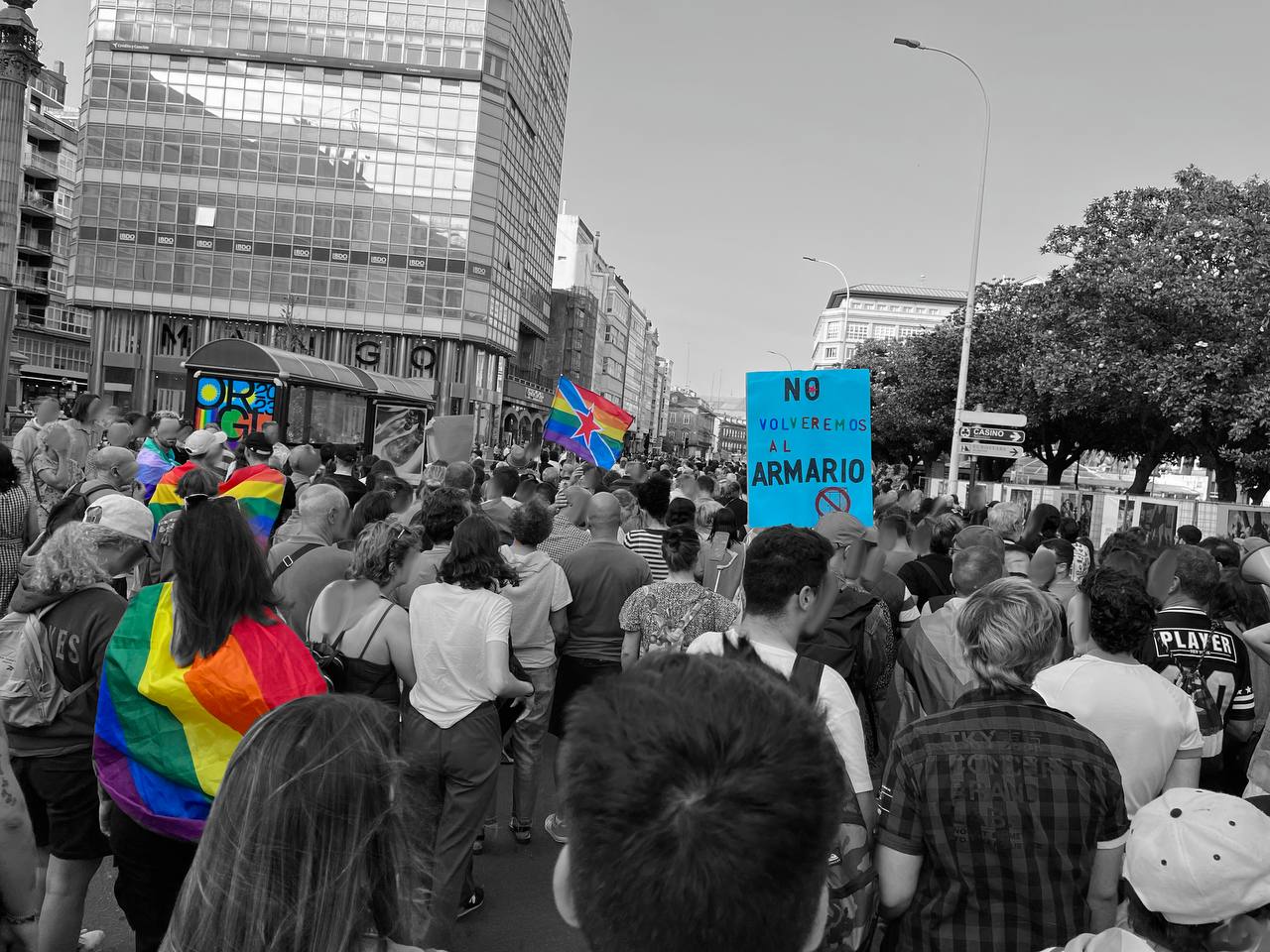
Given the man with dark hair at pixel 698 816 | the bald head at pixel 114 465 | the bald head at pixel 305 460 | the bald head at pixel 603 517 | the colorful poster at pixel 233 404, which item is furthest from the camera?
the colorful poster at pixel 233 404

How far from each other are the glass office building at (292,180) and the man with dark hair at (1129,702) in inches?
2135

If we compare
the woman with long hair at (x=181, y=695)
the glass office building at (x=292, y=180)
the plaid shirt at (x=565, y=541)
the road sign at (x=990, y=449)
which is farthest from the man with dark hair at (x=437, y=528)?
the glass office building at (x=292, y=180)

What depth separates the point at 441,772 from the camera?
4305 millimetres

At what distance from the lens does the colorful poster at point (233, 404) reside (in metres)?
18.5

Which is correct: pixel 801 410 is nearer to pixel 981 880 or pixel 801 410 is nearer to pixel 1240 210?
pixel 981 880

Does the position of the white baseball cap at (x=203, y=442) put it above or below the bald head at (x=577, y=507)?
above

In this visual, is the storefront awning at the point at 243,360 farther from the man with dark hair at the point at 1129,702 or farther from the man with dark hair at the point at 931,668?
the man with dark hair at the point at 1129,702

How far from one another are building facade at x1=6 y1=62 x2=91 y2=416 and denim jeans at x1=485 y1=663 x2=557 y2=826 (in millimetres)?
59546

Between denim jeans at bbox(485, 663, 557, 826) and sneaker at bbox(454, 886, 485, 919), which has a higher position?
denim jeans at bbox(485, 663, 557, 826)

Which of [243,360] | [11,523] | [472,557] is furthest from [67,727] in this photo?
[243,360]

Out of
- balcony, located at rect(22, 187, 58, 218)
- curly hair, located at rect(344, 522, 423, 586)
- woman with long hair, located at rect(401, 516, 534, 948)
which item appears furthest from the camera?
balcony, located at rect(22, 187, 58, 218)

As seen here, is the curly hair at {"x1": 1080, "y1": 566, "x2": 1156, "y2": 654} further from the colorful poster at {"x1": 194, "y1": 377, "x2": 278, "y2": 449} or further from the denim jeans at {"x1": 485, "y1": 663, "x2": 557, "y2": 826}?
the colorful poster at {"x1": 194, "y1": 377, "x2": 278, "y2": 449}

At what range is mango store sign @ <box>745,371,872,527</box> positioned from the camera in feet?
21.6

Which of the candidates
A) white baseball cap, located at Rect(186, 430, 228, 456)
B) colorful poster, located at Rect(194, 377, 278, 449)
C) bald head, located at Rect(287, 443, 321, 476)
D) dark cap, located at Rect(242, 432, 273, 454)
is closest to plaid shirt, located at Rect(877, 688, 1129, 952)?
bald head, located at Rect(287, 443, 321, 476)
